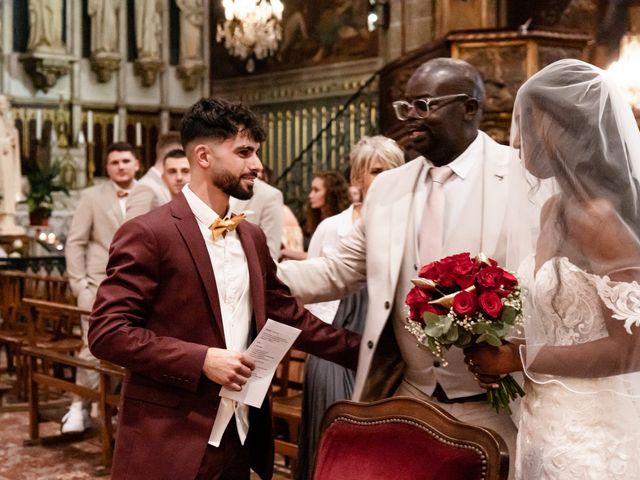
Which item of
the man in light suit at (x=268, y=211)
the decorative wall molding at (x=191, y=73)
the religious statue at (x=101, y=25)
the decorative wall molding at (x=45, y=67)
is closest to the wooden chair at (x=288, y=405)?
the man in light suit at (x=268, y=211)

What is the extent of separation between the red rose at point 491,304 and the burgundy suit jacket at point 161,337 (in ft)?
2.55

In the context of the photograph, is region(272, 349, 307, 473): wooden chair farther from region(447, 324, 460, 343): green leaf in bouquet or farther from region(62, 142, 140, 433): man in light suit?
region(447, 324, 460, 343): green leaf in bouquet

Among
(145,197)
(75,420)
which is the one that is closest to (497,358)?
(145,197)

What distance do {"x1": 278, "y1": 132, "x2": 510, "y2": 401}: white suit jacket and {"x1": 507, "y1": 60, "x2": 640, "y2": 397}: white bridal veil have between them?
0.44m

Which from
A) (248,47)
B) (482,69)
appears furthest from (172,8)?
(482,69)

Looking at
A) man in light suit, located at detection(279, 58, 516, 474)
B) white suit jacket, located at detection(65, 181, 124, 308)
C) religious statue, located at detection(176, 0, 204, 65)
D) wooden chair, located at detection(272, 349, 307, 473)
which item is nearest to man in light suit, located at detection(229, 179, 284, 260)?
wooden chair, located at detection(272, 349, 307, 473)

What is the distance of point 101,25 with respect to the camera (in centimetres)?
1647

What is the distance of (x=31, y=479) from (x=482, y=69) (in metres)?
5.35

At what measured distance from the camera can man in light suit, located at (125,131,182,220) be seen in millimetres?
5836

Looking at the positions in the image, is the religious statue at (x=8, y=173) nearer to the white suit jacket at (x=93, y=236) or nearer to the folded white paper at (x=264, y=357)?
the white suit jacket at (x=93, y=236)

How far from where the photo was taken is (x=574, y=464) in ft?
7.91

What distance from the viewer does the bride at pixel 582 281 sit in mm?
2361

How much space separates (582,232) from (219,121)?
1.12m

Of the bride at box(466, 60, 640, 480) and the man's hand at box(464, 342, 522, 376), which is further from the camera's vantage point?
the man's hand at box(464, 342, 522, 376)
